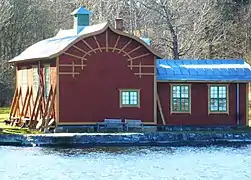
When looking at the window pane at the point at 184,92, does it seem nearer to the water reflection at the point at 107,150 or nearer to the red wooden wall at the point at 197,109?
the red wooden wall at the point at 197,109

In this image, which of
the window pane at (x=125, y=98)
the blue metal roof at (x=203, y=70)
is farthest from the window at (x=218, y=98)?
the window pane at (x=125, y=98)

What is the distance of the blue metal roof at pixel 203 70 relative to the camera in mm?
42500

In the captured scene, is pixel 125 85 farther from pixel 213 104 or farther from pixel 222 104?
pixel 222 104

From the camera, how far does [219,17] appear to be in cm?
5950

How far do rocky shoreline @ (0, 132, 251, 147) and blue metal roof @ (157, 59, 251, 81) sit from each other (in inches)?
150

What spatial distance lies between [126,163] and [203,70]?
13873mm

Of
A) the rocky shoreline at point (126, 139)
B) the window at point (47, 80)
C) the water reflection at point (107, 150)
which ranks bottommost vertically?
the water reflection at point (107, 150)

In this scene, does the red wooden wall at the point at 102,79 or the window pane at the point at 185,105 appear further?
the window pane at the point at 185,105

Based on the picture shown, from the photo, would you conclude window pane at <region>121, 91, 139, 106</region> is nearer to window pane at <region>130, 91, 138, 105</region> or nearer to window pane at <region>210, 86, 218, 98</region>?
window pane at <region>130, 91, 138, 105</region>

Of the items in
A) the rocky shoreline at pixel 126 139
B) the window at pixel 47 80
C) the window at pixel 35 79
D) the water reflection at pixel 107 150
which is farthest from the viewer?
the window at pixel 35 79

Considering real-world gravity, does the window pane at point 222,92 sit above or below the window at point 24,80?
below

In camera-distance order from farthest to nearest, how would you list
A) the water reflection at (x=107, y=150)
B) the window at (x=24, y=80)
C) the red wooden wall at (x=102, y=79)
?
the window at (x=24, y=80) < the red wooden wall at (x=102, y=79) < the water reflection at (x=107, y=150)

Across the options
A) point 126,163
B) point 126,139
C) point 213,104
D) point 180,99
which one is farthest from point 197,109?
point 126,163

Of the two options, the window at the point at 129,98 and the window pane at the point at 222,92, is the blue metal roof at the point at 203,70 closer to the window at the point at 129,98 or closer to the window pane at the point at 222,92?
the window pane at the point at 222,92
